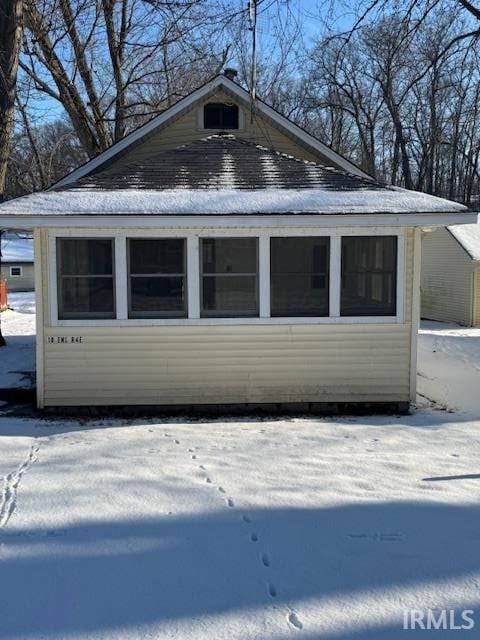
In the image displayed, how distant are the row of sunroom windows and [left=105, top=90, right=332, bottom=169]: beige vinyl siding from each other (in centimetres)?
373

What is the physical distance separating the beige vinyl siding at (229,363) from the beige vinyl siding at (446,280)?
50.3 feet

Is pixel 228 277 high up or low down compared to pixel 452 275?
down

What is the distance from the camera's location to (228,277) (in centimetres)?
771

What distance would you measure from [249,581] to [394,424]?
468 centimetres

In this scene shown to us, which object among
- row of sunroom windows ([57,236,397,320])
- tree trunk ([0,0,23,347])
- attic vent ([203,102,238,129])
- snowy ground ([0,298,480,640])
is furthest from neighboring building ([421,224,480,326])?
snowy ground ([0,298,480,640])

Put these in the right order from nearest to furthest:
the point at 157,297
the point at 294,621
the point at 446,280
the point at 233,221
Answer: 1. the point at 294,621
2. the point at 233,221
3. the point at 157,297
4. the point at 446,280

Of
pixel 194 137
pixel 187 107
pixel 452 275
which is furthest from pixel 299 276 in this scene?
pixel 452 275

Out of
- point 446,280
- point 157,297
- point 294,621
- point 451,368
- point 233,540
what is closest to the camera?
point 294,621

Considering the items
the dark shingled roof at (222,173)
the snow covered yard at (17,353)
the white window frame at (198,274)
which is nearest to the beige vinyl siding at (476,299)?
the dark shingled roof at (222,173)

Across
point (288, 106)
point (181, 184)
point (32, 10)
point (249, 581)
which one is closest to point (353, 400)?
point (181, 184)

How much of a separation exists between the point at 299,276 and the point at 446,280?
1761cm

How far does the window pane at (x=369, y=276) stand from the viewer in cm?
768

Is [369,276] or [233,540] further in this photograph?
[369,276]

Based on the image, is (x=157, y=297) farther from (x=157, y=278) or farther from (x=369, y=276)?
(x=369, y=276)
